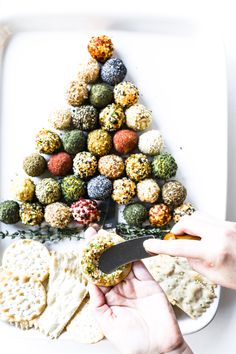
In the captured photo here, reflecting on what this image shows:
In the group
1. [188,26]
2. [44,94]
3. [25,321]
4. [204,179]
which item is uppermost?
[188,26]

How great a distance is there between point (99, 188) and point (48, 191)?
0.52ft

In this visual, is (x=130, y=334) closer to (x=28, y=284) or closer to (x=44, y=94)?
(x=28, y=284)

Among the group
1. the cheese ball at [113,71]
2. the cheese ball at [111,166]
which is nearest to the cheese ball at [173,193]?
the cheese ball at [111,166]

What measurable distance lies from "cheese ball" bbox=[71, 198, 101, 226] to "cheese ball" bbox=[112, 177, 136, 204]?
0.07m

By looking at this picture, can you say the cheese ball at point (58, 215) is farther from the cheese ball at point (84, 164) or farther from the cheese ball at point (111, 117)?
the cheese ball at point (111, 117)

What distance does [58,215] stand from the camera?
1.45 m

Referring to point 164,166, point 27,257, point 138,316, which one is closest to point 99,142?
point 164,166

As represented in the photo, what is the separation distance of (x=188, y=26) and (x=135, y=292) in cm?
87

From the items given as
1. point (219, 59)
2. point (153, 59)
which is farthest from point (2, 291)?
point (219, 59)

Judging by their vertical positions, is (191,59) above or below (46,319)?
above

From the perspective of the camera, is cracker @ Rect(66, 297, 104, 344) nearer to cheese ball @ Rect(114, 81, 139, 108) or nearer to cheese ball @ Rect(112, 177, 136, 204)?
cheese ball @ Rect(112, 177, 136, 204)

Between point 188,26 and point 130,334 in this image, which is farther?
point 188,26

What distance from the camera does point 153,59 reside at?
1556 millimetres

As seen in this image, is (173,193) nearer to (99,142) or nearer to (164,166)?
(164,166)
